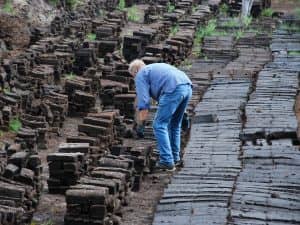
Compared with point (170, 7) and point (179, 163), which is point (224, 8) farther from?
point (179, 163)

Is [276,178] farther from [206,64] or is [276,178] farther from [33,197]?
[206,64]

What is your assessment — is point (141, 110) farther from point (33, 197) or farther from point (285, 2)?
point (285, 2)

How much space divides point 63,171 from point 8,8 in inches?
519

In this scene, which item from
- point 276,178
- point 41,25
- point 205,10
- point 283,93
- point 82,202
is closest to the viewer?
point 82,202

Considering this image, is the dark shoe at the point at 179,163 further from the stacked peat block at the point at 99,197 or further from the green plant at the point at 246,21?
the green plant at the point at 246,21

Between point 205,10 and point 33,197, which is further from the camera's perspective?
point 205,10

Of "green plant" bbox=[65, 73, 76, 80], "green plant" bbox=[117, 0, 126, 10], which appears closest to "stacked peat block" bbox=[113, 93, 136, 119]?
"green plant" bbox=[65, 73, 76, 80]

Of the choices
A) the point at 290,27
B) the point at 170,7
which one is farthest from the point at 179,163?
the point at 170,7

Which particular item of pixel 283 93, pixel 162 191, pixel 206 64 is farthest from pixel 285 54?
pixel 162 191

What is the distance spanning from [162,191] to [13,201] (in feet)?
6.68

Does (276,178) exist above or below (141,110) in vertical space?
below

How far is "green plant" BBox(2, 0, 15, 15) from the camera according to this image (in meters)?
21.5

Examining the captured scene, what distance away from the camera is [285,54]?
732 inches

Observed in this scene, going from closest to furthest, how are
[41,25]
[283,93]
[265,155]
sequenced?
1. [265,155]
2. [283,93]
3. [41,25]
